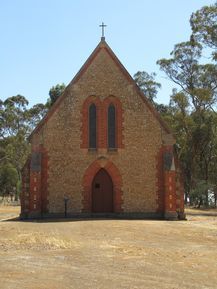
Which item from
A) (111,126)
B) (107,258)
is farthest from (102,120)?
(107,258)

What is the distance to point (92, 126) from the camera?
28.5m

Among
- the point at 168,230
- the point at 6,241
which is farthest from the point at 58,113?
the point at 6,241

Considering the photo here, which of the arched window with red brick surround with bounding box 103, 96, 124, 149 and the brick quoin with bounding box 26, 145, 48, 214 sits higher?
the arched window with red brick surround with bounding box 103, 96, 124, 149

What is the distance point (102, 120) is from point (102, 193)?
434 cm

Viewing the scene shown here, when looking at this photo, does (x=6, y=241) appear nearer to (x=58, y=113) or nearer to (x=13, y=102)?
(x=58, y=113)

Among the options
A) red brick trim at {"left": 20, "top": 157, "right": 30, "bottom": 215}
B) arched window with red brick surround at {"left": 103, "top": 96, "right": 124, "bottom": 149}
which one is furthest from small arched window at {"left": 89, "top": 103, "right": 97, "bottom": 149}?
red brick trim at {"left": 20, "top": 157, "right": 30, "bottom": 215}

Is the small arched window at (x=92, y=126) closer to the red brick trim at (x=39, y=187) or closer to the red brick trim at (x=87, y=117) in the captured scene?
the red brick trim at (x=87, y=117)

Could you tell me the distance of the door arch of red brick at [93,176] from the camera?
1099 inches

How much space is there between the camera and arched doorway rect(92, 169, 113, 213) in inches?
1122

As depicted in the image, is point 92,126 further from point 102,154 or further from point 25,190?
point 25,190

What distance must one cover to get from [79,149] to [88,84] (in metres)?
3.94

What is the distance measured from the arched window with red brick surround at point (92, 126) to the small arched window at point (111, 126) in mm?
833

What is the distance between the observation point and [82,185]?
2795 centimetres

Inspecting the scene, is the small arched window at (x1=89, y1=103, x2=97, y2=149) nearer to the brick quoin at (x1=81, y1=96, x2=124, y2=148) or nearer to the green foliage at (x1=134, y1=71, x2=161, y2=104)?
the brick quoin at (x1=81, y1=96, x2=124, y2=148)
